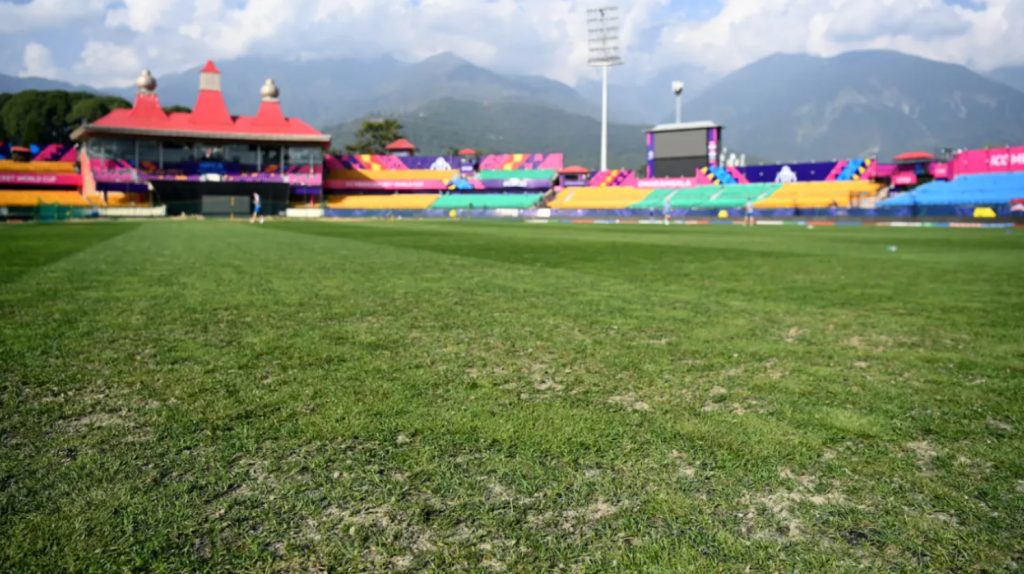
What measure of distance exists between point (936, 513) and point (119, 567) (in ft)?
8.21

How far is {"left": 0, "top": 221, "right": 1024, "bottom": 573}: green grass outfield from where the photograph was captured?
184 centimetres

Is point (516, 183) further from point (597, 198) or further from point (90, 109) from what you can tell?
point (90, 109)

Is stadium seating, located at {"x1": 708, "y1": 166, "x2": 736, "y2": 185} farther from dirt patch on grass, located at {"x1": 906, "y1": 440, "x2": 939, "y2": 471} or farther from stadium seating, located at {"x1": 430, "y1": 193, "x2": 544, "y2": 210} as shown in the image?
dirt patch on grass, located at {"x1": 906, "y1": 440, "x2": 939, "y2": 471}

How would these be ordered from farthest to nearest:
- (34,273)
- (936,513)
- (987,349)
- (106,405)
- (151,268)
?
(151,268) < (34,273) < (987,349) < (106,405) < (936,513)

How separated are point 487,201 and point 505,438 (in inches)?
2462

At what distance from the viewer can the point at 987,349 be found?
4.62m

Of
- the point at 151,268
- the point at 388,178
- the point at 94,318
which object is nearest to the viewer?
the point at 94,318

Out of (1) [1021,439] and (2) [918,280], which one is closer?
(1) [1021,439]

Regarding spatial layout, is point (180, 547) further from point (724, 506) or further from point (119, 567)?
point (724, 506)

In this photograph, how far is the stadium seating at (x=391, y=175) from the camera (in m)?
68.8

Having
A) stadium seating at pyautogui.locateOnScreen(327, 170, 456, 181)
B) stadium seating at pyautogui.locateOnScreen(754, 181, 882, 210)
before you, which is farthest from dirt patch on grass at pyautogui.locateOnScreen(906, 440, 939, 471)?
stadium seating at pyautogui.locateOnScreen(327, 170, 456, 181)

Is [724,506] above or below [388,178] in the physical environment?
below

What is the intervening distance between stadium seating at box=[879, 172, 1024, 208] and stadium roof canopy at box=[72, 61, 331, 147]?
166 feet

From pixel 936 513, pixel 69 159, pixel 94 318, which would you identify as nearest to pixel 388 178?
pixel 69 159
